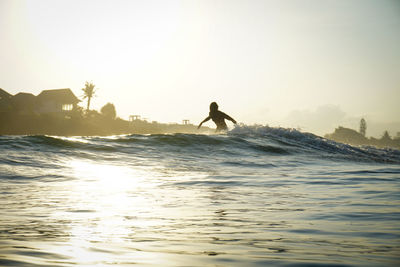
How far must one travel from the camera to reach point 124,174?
234 inches

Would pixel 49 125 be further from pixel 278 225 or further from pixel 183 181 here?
pixel 278 225

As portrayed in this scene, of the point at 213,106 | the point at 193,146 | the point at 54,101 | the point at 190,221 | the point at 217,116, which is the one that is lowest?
the point at 190,221

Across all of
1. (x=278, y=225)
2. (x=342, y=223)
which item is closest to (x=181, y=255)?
(x=278, y=225)

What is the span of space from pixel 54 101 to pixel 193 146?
4609 centimetres

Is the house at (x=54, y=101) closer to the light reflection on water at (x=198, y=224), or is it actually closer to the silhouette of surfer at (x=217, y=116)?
the silhouette of surfer at (x=217, y=116)

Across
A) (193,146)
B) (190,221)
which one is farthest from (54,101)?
(190,221)

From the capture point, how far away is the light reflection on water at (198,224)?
58.1 inches

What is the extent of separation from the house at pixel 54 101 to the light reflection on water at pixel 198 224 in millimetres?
50643

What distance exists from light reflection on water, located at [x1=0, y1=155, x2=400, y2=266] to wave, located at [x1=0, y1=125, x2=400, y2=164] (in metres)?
4.61

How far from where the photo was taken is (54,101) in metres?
51.7

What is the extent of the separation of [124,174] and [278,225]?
412 cm

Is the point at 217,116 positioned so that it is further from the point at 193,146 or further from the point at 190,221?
the point at 190,221

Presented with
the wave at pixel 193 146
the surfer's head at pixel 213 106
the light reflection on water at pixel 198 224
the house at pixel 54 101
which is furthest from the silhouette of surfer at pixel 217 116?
the house at pixel 54 101

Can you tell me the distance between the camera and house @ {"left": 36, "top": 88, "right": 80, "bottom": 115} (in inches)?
2026
